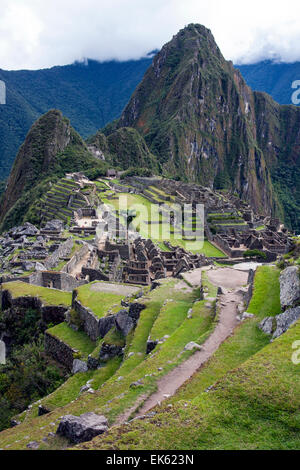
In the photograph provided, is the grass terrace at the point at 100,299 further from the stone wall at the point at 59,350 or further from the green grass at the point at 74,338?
the stone wall at the point at 59,350

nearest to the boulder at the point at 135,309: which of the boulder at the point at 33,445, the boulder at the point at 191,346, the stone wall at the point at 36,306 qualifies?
the boulder at the point at 191,346

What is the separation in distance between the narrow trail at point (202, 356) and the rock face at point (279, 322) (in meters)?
0.91

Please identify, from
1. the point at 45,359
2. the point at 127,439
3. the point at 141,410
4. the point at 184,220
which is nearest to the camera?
the point at 127,439

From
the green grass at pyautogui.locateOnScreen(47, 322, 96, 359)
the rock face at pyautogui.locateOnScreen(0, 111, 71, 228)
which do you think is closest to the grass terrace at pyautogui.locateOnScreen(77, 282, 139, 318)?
A: the green grass at pyautogui.locateOnScreen(47, 322, 96, 359)

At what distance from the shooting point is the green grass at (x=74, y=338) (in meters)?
13.6

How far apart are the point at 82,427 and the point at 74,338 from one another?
319 inches

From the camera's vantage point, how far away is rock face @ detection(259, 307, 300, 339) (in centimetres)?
916

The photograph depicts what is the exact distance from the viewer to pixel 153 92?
195750mm

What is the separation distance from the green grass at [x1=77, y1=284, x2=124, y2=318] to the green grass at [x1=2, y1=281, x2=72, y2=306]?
3.92 feet

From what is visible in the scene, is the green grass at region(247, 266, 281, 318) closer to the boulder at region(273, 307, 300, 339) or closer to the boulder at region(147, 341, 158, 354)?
the boulder at region(273, 307, 300, 339)
